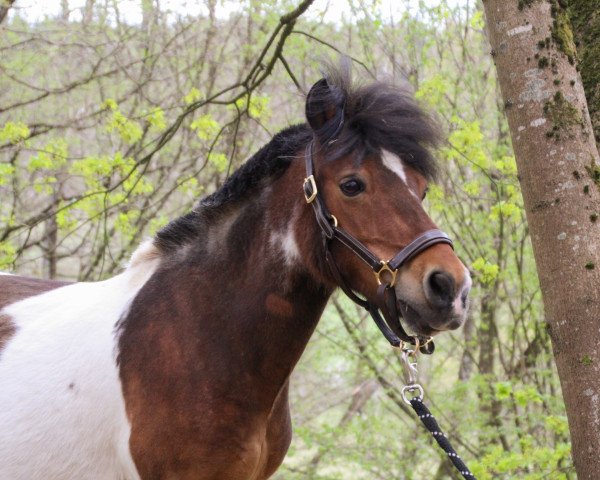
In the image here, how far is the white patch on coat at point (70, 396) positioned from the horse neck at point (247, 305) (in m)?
0.14

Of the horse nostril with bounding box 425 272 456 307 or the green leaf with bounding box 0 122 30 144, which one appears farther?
the green leaf with bounding box 0 122 30 144

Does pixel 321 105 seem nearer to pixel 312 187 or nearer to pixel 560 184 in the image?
pixel 312 187

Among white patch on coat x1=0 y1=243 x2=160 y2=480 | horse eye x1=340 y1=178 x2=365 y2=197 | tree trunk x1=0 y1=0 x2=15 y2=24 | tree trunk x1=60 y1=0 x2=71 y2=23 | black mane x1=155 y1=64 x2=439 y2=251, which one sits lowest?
white patch on coat x1=0 y1=243 x2=160 y2=480

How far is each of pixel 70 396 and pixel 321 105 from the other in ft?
5.37

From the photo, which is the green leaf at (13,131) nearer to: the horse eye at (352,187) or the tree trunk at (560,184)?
the horse eye at (352,187)

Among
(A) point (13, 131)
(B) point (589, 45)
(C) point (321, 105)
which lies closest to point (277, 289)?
(C) point (321, 105)

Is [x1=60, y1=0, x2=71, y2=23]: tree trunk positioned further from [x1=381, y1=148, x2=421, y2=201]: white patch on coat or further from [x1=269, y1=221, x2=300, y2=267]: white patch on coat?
[x1=381, y1=148, x2=421, y2=201]: white patch on coat

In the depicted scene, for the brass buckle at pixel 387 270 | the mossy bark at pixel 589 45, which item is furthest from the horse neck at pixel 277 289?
the mossy bark at pixel 589 45

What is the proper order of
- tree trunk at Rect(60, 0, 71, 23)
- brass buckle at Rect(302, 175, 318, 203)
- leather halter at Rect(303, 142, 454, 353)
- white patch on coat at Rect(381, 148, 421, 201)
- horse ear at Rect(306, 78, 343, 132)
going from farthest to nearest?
tree trunk at Rect(60, 0, 71, 23) < horse ear at Rect(306, 78, 343, 132) < brass buckle at Rect(302, 175, 318, 203) < white patch on coat at Rect(381, 148, 421, 201) < leather halter at Rect(303, 142, 454, 353)

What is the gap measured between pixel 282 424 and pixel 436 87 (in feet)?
13.8

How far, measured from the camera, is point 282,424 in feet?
10.6

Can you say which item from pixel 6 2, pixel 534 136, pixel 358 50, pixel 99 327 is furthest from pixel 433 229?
pixel 358 50

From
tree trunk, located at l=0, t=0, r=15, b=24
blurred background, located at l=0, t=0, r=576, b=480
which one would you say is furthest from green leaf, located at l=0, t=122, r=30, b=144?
tree trunk, located at l=0, t=0, r=15, b=24

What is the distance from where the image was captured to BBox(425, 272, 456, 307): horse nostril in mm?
2578
